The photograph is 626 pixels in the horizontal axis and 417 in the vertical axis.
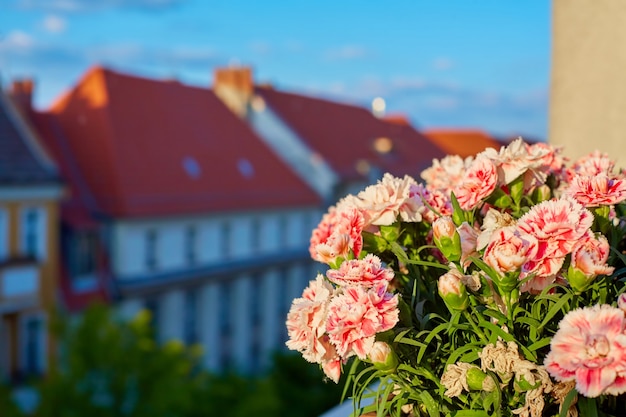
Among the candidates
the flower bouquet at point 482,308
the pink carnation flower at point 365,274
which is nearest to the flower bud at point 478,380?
the flower bouquet at point 482,308

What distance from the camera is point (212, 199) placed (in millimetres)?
26125

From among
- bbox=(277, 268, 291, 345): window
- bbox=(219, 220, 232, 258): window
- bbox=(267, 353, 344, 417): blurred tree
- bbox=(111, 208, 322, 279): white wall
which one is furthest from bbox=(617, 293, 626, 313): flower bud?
bbox=(277, 268, 291, 345): window

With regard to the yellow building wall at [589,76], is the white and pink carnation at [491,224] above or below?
below

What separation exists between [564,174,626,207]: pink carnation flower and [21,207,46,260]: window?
19.0m

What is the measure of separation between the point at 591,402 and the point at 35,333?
758 inches

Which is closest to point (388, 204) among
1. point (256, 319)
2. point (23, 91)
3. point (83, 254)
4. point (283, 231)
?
point (83, 254)

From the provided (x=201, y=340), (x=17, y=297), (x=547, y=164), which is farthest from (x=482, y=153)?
(x=201, y=340)

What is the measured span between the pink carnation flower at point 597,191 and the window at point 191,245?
2380 centimetres

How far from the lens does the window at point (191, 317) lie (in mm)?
24938

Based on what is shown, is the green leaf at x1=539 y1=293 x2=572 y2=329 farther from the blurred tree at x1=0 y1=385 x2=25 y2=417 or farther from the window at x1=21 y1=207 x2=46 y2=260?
the window at x1=21 y1=207 x2=46 y2=260

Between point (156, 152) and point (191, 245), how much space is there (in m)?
2.97

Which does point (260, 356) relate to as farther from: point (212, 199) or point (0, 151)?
point (0, 151)

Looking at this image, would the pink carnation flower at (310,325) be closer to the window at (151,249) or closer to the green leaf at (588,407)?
the green leaf at (588,407)

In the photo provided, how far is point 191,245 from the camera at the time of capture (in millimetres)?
25438
